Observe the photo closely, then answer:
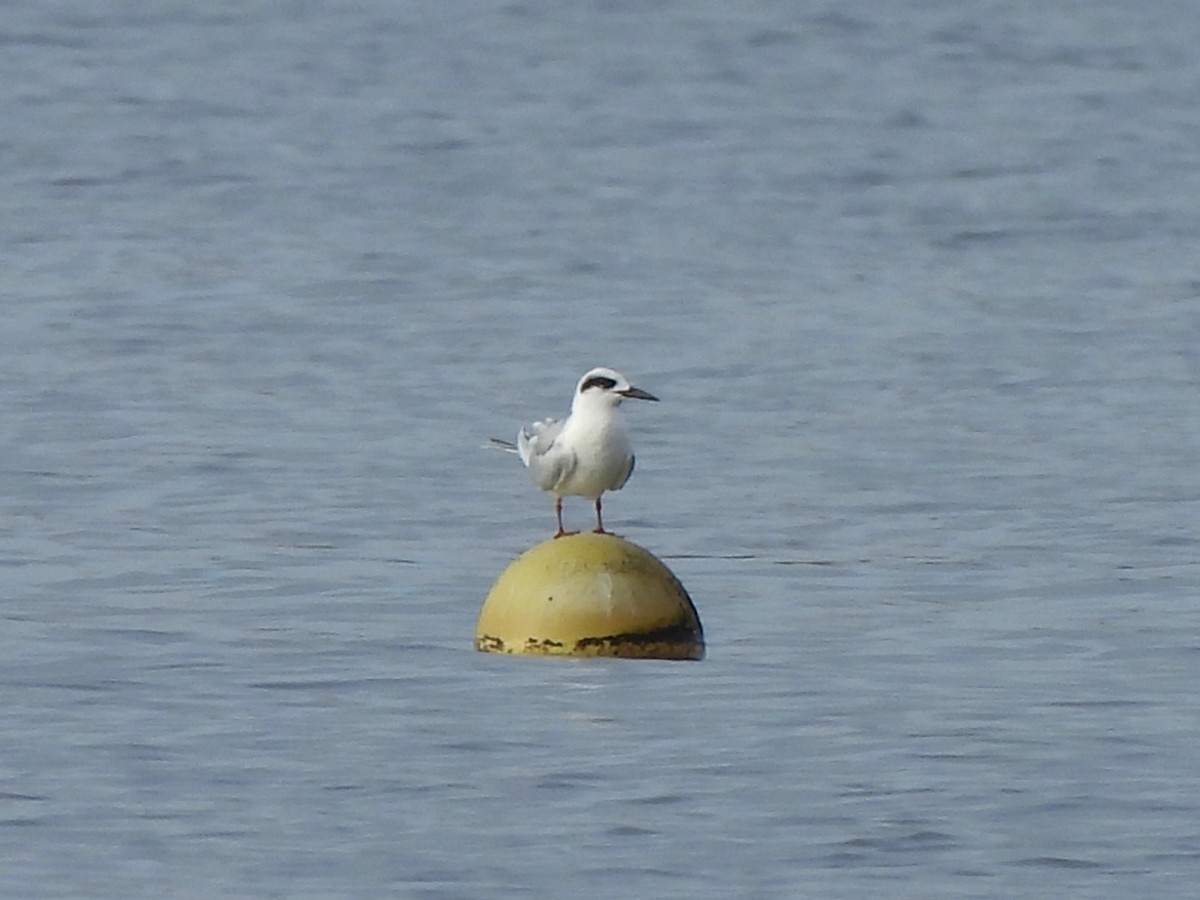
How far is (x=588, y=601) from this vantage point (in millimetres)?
15195

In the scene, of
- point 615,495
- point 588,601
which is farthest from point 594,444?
point 615,495

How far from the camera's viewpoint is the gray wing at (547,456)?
15.8 meters

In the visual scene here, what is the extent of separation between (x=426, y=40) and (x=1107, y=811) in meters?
45.0

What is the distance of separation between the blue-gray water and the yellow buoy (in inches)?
7.1

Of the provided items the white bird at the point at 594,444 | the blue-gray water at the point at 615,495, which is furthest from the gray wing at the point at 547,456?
the blue-gray water at the point at 615,495

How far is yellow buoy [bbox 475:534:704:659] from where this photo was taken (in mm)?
15211

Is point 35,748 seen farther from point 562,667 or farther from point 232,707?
point 562,667

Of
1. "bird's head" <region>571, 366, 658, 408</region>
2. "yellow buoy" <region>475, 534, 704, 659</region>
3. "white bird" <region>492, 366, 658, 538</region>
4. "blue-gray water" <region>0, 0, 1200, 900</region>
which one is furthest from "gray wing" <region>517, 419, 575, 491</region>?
"blue-gray water" <region>0, 0, 1200, 900</region>


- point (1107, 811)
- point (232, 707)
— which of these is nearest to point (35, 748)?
point (232, 707)

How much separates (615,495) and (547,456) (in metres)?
5.24

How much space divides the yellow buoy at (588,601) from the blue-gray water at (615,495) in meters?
0.18

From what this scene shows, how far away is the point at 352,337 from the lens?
2852 cm

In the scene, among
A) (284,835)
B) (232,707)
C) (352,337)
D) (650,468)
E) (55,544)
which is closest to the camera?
(284,835)

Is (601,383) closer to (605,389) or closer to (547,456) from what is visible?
(605,389)
